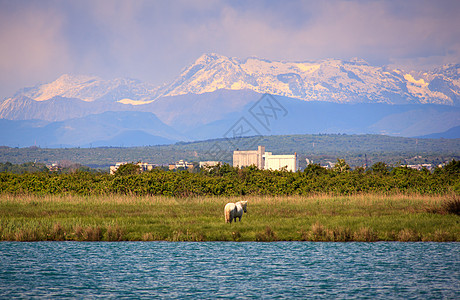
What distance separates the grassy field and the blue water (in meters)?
0.89

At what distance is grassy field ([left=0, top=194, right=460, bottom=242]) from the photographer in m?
25.0

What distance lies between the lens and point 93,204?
34500mm

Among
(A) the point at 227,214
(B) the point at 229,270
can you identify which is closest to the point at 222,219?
(A) the point at 227,214

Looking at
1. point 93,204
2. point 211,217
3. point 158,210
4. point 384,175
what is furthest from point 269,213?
point 384,175

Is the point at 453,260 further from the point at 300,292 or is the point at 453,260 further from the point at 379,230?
the point at 300,292

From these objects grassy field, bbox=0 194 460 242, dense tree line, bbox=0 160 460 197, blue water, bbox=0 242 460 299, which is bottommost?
blue water, bbox=0 242 460 299

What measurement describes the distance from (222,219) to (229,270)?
8798 millimetres

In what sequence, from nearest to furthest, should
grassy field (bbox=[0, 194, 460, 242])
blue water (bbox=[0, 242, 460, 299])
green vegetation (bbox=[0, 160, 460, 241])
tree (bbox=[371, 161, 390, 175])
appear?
1. blue water (bbox=[0, 242, 460, 299])
2. grassy field (bbox=[0, 194, 460, 242])
3. green vegetation (bbox=[0, 160, 460, 241])
4. tree (bbox=[371, 161, 390, 175])

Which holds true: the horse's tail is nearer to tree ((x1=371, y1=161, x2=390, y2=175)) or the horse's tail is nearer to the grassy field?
the grassy field

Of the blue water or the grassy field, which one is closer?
the blue water

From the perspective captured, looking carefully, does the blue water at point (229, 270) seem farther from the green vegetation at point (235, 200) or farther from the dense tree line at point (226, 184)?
the dense tree line at point (226, 184)

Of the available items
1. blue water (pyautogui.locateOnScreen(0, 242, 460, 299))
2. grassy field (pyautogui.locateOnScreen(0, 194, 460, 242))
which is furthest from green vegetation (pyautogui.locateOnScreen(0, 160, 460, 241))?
blue water (pyautogui.locateOnScreen(0, 242, 460, 299))

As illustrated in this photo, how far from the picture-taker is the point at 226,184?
40.3 metres

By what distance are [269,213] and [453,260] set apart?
37.3ft
